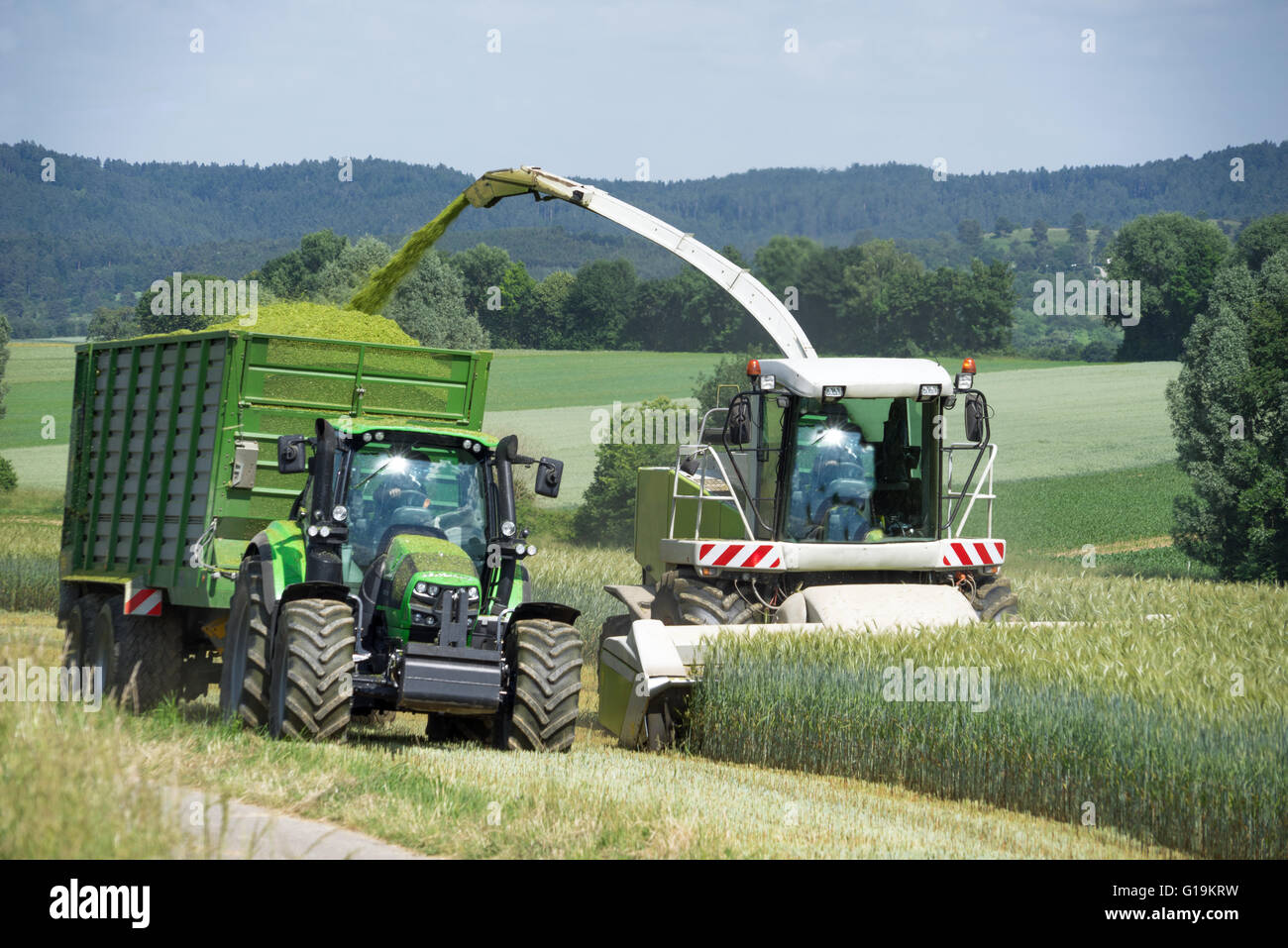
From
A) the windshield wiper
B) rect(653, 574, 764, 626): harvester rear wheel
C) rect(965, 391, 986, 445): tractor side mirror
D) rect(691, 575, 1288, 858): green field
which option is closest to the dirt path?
the windshield wiper

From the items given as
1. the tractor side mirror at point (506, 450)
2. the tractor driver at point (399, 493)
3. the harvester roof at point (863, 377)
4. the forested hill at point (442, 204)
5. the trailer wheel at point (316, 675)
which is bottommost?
the trailer wheel at point (316, 675)

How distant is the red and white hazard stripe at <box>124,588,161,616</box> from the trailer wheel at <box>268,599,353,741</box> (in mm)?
3696

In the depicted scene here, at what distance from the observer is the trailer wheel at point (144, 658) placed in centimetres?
1153

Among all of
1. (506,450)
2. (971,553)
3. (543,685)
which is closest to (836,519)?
(971,553)

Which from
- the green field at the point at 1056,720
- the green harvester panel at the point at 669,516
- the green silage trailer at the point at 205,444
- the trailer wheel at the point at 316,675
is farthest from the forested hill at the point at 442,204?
the trailer wheel at the point at 316,675

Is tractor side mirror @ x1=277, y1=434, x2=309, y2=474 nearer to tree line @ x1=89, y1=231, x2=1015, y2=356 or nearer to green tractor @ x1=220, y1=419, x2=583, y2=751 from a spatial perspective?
green tractor @ x1=220, y1=419, x2=583, y2=751

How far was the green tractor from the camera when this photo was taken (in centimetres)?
815

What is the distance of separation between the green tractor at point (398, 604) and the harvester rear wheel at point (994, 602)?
13.7ft

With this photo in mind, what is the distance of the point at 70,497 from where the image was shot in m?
13.7

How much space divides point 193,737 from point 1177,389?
33.5 metres

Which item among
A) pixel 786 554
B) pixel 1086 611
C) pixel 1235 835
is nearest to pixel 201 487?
pixel 786 554

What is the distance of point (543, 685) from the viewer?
8.66m

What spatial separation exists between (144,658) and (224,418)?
7.70 feet

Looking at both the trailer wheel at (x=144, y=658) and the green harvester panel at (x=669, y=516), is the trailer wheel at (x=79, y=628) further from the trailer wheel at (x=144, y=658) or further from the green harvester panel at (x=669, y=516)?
the green harvester panel at (x=669, y=516)
